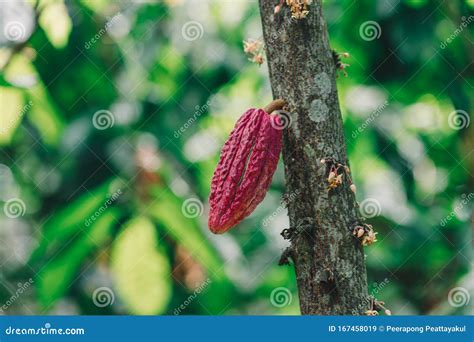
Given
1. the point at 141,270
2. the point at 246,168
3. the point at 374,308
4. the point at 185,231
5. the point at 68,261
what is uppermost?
the point at 246,168

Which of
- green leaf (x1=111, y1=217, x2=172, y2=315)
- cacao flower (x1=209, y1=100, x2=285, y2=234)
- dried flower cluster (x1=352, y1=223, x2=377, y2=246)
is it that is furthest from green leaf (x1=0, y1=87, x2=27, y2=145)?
dried flower cluster (x1=352, y1=223, x2=377, y2=246)

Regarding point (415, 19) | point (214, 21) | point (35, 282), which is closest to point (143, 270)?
point (35, 282)

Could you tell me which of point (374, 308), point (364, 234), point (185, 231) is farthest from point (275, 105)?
point (185, 231)

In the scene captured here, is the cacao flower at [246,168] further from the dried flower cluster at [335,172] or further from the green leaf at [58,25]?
the green leaf at [58,25]

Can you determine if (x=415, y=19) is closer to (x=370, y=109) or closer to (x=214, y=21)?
(x=370, y=109)

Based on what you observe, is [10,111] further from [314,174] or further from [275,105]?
[314,174]

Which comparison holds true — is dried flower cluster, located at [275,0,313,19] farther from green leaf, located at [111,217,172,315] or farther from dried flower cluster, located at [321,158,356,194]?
green leaf, located at [111,217,172,315]
